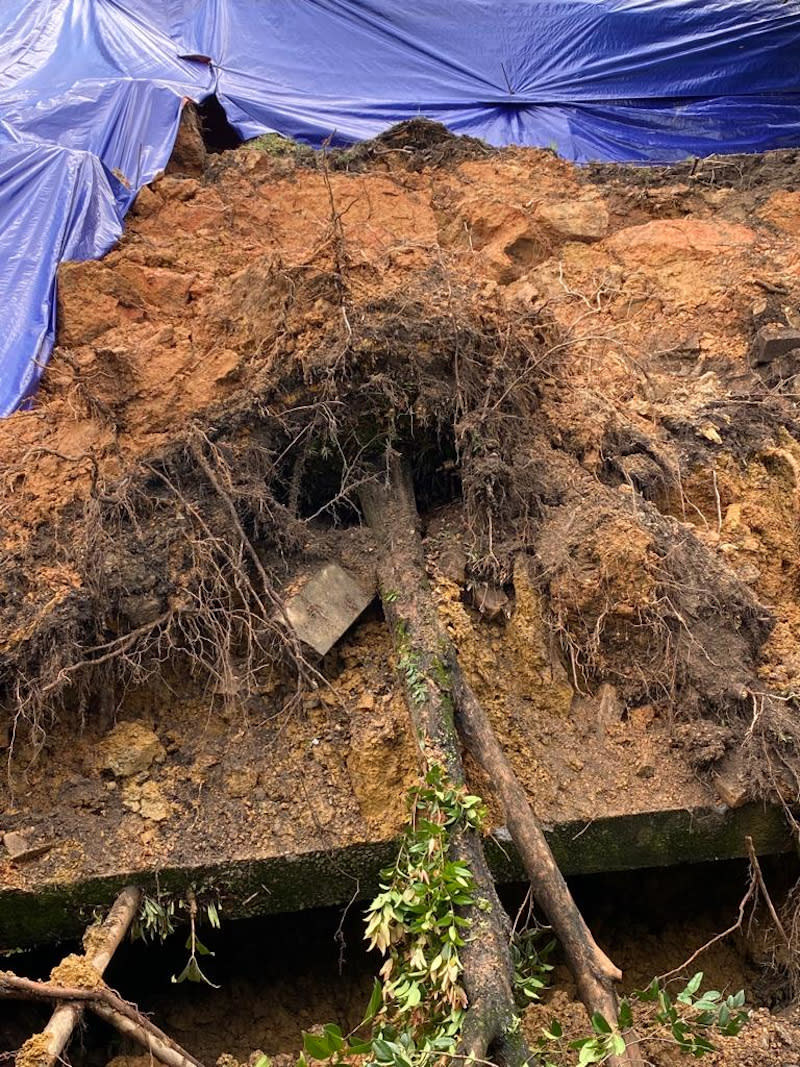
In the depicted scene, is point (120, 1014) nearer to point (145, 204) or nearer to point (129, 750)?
point (129, 750)

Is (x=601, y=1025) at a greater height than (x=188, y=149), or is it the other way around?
(x=188, y=149)

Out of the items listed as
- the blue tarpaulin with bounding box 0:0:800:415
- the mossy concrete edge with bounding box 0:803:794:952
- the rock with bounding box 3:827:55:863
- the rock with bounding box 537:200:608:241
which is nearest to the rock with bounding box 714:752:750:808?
the mossy concrete edge with bounding box 0:803:794:952

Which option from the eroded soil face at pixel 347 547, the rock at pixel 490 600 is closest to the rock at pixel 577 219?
the eroded soil face at pixel 347 547

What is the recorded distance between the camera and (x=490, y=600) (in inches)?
150

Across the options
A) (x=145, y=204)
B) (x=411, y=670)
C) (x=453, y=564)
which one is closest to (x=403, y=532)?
(x=453, y=564)

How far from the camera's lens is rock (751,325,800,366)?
484 centimetres

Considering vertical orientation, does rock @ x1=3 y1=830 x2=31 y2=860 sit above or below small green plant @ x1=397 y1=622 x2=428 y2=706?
below

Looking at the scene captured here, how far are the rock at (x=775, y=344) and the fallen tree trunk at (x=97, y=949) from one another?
4.10 m

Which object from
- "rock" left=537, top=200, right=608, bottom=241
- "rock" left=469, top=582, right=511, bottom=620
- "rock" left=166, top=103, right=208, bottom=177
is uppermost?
"rock" left=166, top=103, right=208, bottom=177

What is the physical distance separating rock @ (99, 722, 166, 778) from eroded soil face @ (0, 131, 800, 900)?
13 millimetres

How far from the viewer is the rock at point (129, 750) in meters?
3.43

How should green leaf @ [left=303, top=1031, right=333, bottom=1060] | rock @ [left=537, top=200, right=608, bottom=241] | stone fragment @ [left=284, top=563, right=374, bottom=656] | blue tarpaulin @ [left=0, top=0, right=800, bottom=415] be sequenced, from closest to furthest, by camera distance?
green leaf @ [left=303, top=1031, right=333, bottom=1060] < stone fragment @ [left=284, top=563, right=374, bottom=656] < rock @ [left=537, top=200, right=608, bottom=241] < blue tarpaulin @ [left=0, top=0, right=800, bottom=415]

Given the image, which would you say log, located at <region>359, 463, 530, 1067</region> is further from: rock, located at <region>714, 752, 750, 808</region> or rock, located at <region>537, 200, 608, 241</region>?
rock, located at <region>537, 200, 608, 241</region>

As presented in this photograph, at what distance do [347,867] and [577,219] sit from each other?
4616 mm
